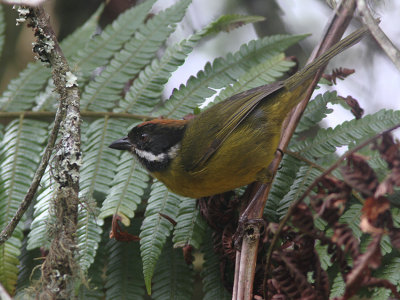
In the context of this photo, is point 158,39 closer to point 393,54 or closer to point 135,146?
point 135,146

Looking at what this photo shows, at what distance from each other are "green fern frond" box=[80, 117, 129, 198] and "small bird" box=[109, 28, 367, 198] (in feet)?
0.46

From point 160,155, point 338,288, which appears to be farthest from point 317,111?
point 338,288

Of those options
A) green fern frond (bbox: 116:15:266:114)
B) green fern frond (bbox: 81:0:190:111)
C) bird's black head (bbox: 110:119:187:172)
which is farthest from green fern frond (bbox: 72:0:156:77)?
bird's black head (bbox: 110:119:187:172)

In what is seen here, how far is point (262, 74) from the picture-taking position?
3.60 m

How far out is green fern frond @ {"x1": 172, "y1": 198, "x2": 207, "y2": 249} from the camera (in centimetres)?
302

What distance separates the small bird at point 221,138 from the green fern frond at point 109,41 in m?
0.87

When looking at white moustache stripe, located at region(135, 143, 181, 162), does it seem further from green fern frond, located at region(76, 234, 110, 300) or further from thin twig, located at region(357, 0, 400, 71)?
thin twig, located at region(357, 0, 400, 71)

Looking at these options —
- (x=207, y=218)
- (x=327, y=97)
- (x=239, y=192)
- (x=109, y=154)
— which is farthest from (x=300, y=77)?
(x=109, y=154)

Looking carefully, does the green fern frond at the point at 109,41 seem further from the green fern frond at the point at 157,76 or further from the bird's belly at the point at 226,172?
the bird's belly at the point at 226,172

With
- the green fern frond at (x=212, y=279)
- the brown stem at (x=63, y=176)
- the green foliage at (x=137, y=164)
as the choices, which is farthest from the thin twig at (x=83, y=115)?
the brown stem at (x=63, y=176)

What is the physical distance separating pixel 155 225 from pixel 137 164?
0.60 meters

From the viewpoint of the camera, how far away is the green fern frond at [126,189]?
3129mm

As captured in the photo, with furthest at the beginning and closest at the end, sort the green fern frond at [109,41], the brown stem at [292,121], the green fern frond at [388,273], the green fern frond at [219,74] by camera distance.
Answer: the green fern frond at [109,41] → the green fern frond at [219,74] → the green fern frond at [388,273] → the brown stem at [292,121]

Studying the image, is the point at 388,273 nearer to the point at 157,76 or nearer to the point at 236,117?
the point at 236,117
